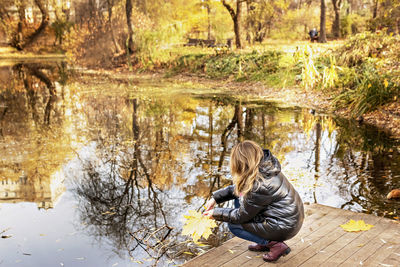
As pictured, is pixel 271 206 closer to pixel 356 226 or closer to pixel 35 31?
pixel 356 226

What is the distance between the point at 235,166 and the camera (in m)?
3.28

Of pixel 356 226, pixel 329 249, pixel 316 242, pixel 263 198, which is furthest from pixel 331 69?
pixel 263 198

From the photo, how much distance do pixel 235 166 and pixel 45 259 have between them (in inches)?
94.8

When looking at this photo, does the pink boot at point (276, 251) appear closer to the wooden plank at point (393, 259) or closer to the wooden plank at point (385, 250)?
the wooden plank at point (385, 250)

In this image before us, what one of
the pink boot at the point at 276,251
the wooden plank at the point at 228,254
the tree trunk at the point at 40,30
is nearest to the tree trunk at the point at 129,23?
the wooden plank at the point at 228,254

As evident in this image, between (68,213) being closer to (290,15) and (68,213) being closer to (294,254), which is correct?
(294,254)

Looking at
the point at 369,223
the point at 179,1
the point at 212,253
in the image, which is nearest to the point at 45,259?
the point at 212,253

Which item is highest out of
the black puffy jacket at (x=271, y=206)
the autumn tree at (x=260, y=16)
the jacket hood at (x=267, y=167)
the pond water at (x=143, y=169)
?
the autumn tree at (x=260, y=16)

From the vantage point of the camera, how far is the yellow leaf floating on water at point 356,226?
13.3ft

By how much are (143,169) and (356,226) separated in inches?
153

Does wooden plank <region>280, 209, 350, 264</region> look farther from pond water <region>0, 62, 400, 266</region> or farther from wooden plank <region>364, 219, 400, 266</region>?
pond water <region>0, 62, 400, 266</region>

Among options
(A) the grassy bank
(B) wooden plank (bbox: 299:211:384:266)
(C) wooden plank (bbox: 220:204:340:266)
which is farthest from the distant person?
(B) wooden plank (bbox: 299:211:384:266)

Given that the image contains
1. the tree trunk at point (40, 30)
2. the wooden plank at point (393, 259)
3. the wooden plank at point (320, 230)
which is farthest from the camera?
the tree trunk at point (40, 30)

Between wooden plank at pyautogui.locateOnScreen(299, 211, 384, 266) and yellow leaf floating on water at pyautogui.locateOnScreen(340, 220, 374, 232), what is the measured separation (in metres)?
0.05
